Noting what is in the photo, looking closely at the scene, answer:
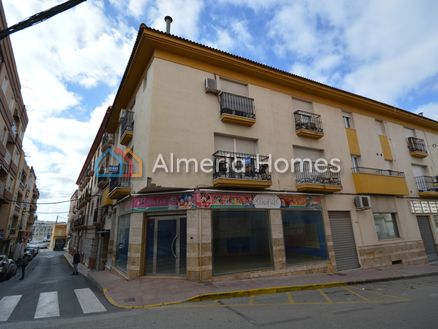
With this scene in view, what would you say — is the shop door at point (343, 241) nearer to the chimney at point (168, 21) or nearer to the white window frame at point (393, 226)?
the white window frame at point (393, 226)

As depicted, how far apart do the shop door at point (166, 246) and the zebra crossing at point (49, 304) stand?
2.13 meters

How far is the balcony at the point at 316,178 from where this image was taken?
10.5 m

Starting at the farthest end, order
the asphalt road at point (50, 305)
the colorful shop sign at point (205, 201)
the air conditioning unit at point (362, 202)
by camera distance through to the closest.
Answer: the air conditioning unit at point (362, 202) → the colorful shop sign at point (205, 201) → the asphalt road at point (50, 305)

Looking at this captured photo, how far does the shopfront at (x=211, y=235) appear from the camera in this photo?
8.45 m

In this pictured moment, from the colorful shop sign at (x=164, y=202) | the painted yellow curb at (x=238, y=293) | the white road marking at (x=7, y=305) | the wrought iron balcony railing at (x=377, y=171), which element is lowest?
the white road marking at (x=7, y=305)

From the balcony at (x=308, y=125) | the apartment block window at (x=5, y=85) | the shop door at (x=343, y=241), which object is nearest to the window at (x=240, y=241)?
the shop door at (x=343, y=241)

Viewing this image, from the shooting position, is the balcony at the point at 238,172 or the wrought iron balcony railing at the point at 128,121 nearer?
the balcony at the point at 238,172

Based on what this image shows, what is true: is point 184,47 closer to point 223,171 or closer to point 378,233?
point 223,171

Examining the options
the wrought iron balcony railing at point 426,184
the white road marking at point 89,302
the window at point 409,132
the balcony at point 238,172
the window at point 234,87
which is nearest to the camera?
the white road marking at point 89,302

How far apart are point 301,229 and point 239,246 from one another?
10.2 ft

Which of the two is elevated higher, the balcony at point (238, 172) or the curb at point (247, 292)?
the balcony at point (238, 172)

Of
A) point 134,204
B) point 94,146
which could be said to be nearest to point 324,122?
point 134,204

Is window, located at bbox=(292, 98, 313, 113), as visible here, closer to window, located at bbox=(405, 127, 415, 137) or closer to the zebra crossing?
window, located at bbox=(405, 127, 415, 137)

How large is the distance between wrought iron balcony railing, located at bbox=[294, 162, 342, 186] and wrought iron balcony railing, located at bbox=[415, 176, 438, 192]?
268 inches
